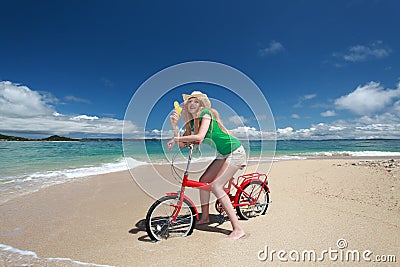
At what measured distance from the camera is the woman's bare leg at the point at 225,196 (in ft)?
11.0

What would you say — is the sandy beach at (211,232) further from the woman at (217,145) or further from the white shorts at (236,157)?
the white shorts at (236,157)

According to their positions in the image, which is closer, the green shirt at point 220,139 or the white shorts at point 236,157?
the green shirt at point 220,139

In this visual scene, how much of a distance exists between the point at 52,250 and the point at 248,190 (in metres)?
3.10

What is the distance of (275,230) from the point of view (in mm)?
3568

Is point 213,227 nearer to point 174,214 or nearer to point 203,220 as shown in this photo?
point 203,220

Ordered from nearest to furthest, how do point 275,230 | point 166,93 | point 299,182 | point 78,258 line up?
point 78,258 < point 275,230 < point 166,93 < point 299,182

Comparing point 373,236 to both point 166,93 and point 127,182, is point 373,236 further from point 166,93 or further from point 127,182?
point 127,182

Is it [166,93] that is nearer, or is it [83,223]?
[166,93]

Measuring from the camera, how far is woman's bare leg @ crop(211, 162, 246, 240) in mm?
3342

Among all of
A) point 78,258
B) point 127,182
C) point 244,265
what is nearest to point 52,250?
point 78,258

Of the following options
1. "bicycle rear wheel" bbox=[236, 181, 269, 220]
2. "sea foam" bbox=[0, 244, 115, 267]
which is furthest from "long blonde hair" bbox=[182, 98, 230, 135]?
"sea foam" bbox=[0, 244, 115, 267]

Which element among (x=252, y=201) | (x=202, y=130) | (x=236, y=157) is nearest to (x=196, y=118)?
(x=202, y=130)

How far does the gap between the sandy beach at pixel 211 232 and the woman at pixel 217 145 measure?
1.62 ft

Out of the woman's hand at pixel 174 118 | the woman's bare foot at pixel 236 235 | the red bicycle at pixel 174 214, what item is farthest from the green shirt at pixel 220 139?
the woman's bare foot at pixel 236 235
